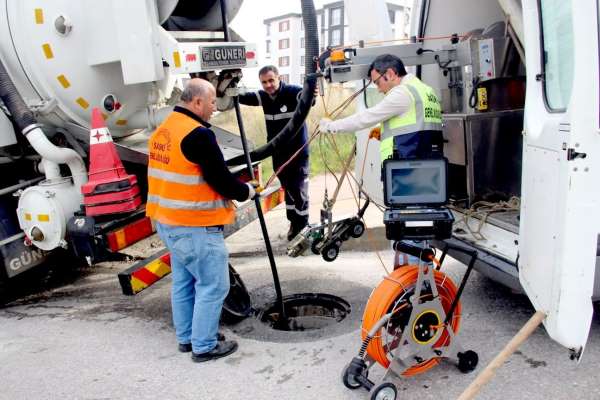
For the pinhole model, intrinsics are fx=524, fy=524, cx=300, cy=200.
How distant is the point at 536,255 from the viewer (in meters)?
2.31

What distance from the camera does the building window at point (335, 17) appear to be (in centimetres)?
3734

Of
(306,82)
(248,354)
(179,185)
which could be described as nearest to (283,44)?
(306,82)

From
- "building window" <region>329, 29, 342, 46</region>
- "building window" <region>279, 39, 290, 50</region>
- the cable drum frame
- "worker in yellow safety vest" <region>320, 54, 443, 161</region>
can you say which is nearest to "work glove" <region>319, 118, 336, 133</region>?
"worker in yellow safety vest" <region>320, 54, 443, 161</region>

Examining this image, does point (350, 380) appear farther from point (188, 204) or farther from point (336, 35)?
point (336, 35)

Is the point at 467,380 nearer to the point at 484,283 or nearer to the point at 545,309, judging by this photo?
the point at 545,309

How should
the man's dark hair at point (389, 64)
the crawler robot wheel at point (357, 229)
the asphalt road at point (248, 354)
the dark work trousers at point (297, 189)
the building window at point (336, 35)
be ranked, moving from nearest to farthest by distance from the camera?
the asphalt road at point (248, 354) < the man's dark hair at point (389, 64) < the crawler robot wheel at point (357, 229) < the dark work trousers at point (297, 189) < the building window at point (336, 35)

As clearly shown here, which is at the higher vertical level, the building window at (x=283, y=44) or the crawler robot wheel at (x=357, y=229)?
the building window at (x=283, y=44)

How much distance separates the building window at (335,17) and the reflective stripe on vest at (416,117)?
36.2 metres

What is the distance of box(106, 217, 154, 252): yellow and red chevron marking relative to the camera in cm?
350

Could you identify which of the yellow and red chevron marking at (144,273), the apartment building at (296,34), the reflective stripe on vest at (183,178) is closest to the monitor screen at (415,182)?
the reflective stripe on vest at (183,178)

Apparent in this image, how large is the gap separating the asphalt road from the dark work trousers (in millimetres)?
1141

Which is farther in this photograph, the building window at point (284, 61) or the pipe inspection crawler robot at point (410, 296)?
the building window at point (284, 61)

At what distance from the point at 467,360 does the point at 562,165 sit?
116 centimetres

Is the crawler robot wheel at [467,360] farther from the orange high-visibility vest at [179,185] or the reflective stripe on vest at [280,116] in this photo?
the reflective stripe on vest at [280,116]
